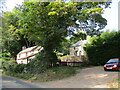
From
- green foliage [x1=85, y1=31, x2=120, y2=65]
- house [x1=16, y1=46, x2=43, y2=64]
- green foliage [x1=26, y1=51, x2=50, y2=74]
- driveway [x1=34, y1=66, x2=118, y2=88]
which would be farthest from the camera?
house [x1=16, y1=46, x2=43, y2=64]

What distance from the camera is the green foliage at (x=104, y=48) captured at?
19.9 meters

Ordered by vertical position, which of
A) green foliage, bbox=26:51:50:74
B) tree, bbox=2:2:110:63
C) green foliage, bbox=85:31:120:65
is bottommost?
green foliage, bbox=26:51:50:74

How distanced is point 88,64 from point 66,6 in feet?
44.5

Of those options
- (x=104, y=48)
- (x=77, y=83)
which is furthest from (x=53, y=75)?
(x=104, y=48)

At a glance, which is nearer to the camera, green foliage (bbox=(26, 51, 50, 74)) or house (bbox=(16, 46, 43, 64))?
green foliage (bbox=(26, 51, 50, 74))

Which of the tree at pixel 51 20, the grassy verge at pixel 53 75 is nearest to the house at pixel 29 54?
the tree at pixel 51 20

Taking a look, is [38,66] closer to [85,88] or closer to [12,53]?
[85,88]

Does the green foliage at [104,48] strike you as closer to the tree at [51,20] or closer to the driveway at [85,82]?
the tree at [51,20]

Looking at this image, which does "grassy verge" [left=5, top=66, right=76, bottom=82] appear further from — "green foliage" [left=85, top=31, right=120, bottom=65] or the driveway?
"green foliage" [left=85, top=31, right=120, bottom=65]

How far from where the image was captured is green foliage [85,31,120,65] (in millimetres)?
19922

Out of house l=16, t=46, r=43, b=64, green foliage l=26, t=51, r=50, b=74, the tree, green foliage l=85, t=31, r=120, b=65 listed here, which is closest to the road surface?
green foliage l=26, t=51, r=50, b=74

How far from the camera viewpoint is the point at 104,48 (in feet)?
68.1

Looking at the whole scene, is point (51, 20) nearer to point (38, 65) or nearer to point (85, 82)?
point (38, 65)

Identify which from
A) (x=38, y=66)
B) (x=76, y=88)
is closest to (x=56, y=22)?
(x=38, y=66)
